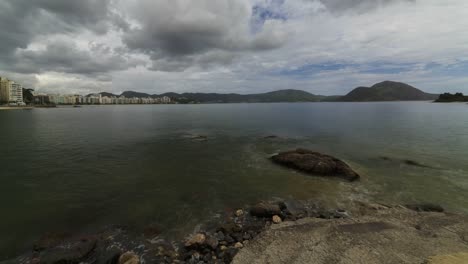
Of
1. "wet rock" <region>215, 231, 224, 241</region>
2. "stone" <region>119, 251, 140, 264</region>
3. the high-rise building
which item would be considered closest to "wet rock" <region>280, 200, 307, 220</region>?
"wet rock" <region>215, 231, 224, 241</region>

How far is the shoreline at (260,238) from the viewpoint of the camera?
8508 millimetres

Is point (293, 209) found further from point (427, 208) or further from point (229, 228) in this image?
point (427, 208)

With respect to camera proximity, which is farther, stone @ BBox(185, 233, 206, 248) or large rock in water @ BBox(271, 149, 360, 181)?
large rock in water @ BBox(271, 149, 360, 181)

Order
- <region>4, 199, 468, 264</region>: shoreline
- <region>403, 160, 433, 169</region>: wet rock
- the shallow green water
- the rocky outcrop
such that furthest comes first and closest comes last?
1. <region>403, 160, 433, 169</region>: wet rock
2. the shallow green water
3. <region>4, 199, 468, 264</region>: shoreline
4. the rocky outcrop

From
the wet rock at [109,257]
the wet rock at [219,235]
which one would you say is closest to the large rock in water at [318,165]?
the wet rock at [219,235]

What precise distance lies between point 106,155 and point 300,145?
29.1 metres

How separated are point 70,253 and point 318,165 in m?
19.5

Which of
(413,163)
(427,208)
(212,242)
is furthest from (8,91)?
(413,163)

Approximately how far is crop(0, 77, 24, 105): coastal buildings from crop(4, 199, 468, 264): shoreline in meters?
252

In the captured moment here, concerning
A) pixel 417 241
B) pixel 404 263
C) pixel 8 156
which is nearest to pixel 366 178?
pixel 417 241

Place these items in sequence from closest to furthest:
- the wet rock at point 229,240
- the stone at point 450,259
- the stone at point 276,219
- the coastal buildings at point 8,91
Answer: the stone at point 450,259
the wet rock at point 229,240
the stone at point 276,219
the coastal buildings at point 8,91

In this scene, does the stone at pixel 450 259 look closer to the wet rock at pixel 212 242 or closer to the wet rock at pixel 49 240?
the wet rock at pixel 212 242

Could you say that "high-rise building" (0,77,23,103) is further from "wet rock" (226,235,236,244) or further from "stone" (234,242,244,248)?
"stone" (234,242,244,248)

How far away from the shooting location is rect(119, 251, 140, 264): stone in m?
8.32
